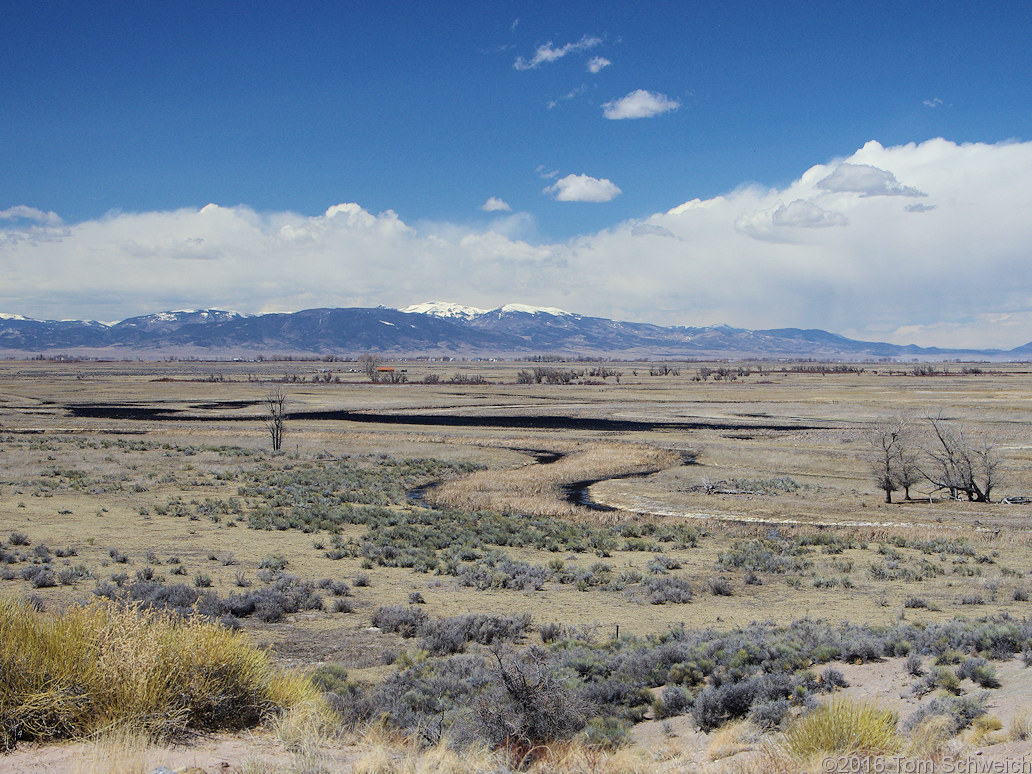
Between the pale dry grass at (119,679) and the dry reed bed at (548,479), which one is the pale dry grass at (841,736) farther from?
the dry reed bed at (548,479)

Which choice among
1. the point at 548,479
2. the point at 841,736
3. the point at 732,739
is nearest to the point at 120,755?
the point at 732,739

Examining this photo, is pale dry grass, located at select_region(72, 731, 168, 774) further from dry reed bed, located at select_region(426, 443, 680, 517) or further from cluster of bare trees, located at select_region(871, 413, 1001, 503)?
cluster of bare trees, located at select_region(871, 413, 1001, 503)

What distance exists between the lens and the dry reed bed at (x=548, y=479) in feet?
93.4

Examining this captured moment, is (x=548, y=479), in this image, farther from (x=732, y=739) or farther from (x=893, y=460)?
(x=732, y=739)

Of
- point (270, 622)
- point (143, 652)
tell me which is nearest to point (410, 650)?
point (270, 622)

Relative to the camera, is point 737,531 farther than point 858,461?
No

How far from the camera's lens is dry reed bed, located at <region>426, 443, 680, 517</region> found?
1120 inches

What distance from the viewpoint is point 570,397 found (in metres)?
93.1

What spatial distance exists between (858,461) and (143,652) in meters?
39.6

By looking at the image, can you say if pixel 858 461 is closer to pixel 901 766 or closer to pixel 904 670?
pixel 904 670

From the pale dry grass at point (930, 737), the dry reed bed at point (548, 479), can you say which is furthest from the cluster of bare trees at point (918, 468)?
the pale dry grass at point (930, 737)

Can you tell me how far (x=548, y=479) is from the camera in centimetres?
3519

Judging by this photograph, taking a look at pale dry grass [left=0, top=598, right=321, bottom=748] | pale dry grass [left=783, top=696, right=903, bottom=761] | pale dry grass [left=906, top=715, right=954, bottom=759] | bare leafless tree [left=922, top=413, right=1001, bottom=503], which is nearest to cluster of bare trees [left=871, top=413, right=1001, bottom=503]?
bare leafless tree [left=922, top=413, right=1001, bottom=503]

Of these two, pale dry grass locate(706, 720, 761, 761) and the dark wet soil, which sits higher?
pale dry grass locate(706, 720, 761, 761)
